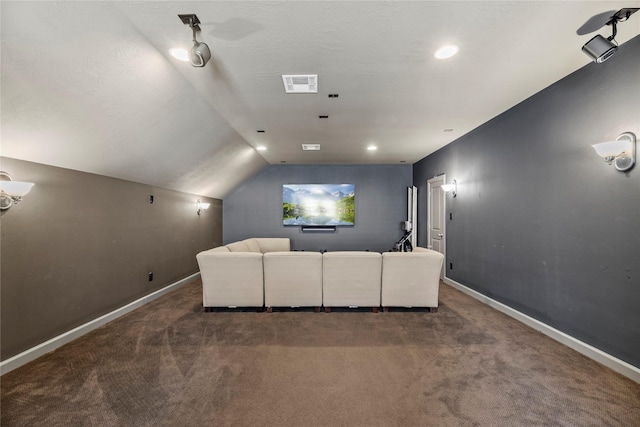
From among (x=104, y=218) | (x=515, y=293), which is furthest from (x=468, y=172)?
(x=104, y=218)

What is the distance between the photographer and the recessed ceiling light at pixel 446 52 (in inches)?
88.5

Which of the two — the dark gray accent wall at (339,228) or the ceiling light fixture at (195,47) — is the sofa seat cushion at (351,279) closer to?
the ceiling light fixture at (195,47)

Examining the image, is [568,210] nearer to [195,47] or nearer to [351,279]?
[351,279]

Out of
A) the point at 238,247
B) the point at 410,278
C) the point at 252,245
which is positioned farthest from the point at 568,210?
the point at 252,245

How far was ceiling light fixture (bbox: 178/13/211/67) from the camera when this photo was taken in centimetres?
188

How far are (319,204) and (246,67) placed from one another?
201 inches

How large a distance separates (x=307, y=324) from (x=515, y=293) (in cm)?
263

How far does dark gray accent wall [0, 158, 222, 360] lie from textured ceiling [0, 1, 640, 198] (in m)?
0.23

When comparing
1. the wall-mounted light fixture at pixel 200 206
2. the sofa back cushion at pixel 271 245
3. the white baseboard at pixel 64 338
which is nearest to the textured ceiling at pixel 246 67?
the white baseboard at pixel 64 338

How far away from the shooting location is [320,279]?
3605 millimetres

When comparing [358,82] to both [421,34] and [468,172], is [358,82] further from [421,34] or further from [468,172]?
[468,172]

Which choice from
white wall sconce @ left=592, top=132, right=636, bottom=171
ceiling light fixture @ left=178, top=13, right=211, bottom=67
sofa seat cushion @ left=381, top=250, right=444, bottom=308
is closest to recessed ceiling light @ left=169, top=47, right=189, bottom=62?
ceiling light fixture @ left=178, top=13, right=211, bottom=67

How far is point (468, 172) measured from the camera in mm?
4566

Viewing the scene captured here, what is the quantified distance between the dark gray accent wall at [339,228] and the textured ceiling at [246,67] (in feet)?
11.8
